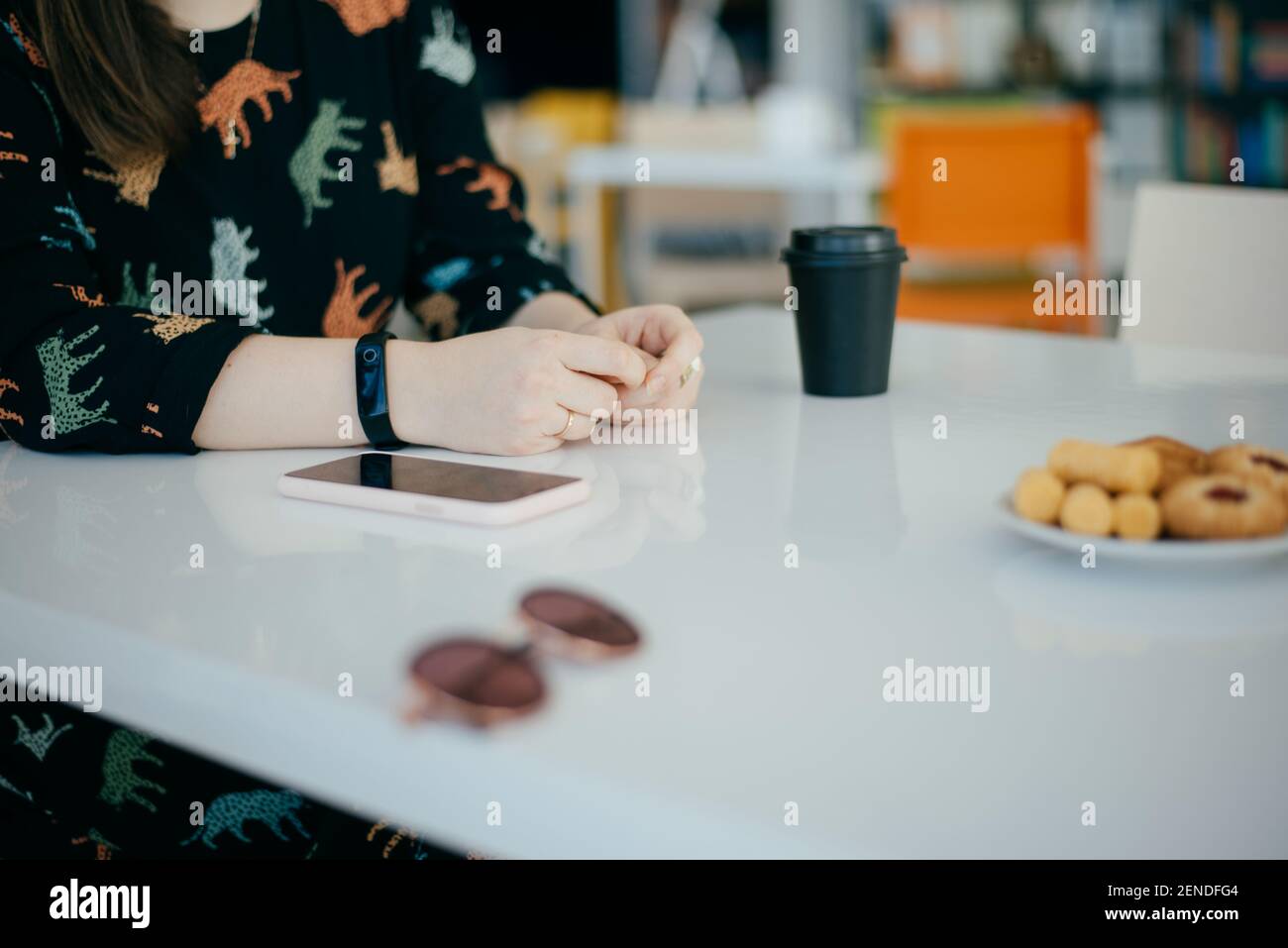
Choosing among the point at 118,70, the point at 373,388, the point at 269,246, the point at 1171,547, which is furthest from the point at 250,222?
the point at 1171,547

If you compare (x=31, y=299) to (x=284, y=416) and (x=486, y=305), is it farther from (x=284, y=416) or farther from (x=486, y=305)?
(x=486, y=305)

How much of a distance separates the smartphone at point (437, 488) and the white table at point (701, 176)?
3294 mm

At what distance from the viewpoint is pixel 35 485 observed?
81 centimetres

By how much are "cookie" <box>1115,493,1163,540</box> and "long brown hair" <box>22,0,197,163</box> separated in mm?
822

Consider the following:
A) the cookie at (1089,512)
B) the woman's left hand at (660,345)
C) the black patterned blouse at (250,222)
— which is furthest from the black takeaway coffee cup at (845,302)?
the cookie at (1089,512)

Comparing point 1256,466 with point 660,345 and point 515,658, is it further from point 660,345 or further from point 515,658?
point 660,345

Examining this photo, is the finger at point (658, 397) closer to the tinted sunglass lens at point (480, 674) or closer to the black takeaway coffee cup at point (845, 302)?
the black takeaway coffee cup at point (845, 302)

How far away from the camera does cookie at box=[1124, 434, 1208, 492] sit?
610mm

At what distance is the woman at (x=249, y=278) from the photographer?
0.79 m

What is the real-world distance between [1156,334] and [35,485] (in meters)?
1.28

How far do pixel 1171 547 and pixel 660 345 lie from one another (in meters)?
0.52

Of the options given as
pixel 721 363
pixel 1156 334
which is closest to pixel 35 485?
pixel 721 363

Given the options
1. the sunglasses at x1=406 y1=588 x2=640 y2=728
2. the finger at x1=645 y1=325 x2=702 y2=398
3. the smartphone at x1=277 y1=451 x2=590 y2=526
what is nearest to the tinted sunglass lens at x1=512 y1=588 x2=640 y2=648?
the sunglasses at x1=406 y1=588 x2=640 y2=728

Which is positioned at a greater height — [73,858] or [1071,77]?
[1071,77]
